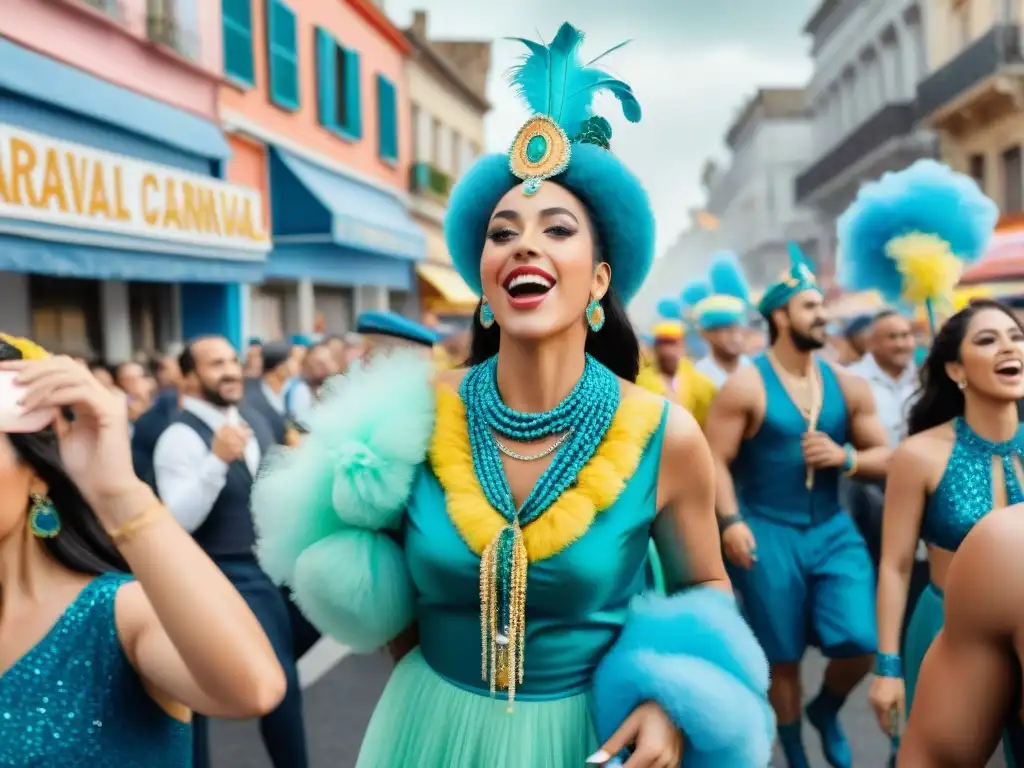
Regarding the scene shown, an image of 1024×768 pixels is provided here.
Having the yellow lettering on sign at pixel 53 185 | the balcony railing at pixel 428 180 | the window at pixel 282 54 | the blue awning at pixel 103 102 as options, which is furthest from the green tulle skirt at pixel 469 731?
the balcony railing at pixel 428 180

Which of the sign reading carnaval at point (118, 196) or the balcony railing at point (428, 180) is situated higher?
the balcony railing at point (428, 180)

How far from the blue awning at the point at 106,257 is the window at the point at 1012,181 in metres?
14.1

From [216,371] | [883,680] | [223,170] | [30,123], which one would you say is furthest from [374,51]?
[883,680]

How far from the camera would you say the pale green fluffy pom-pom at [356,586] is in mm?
2023

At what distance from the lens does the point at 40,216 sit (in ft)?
24.0

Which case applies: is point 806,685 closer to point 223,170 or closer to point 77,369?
point 77,369

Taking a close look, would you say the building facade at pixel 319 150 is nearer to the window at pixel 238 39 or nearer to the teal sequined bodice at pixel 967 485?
the window at pixel 238 39

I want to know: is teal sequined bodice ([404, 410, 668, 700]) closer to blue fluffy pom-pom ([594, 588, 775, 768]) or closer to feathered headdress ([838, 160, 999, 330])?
blue fluffy pom-pom ([594, 588, 775, 768])

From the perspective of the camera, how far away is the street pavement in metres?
4.14

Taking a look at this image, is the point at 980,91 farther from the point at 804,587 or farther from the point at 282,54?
the point at 804,587

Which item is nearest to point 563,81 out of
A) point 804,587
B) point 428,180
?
point 804,587

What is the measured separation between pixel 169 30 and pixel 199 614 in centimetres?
1035

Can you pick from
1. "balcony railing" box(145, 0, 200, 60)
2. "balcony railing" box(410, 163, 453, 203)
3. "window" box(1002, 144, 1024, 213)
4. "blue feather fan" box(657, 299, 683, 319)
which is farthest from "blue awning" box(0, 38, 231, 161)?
"window" box(1002, 144, 1024, 213)

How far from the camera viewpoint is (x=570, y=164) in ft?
7.02
